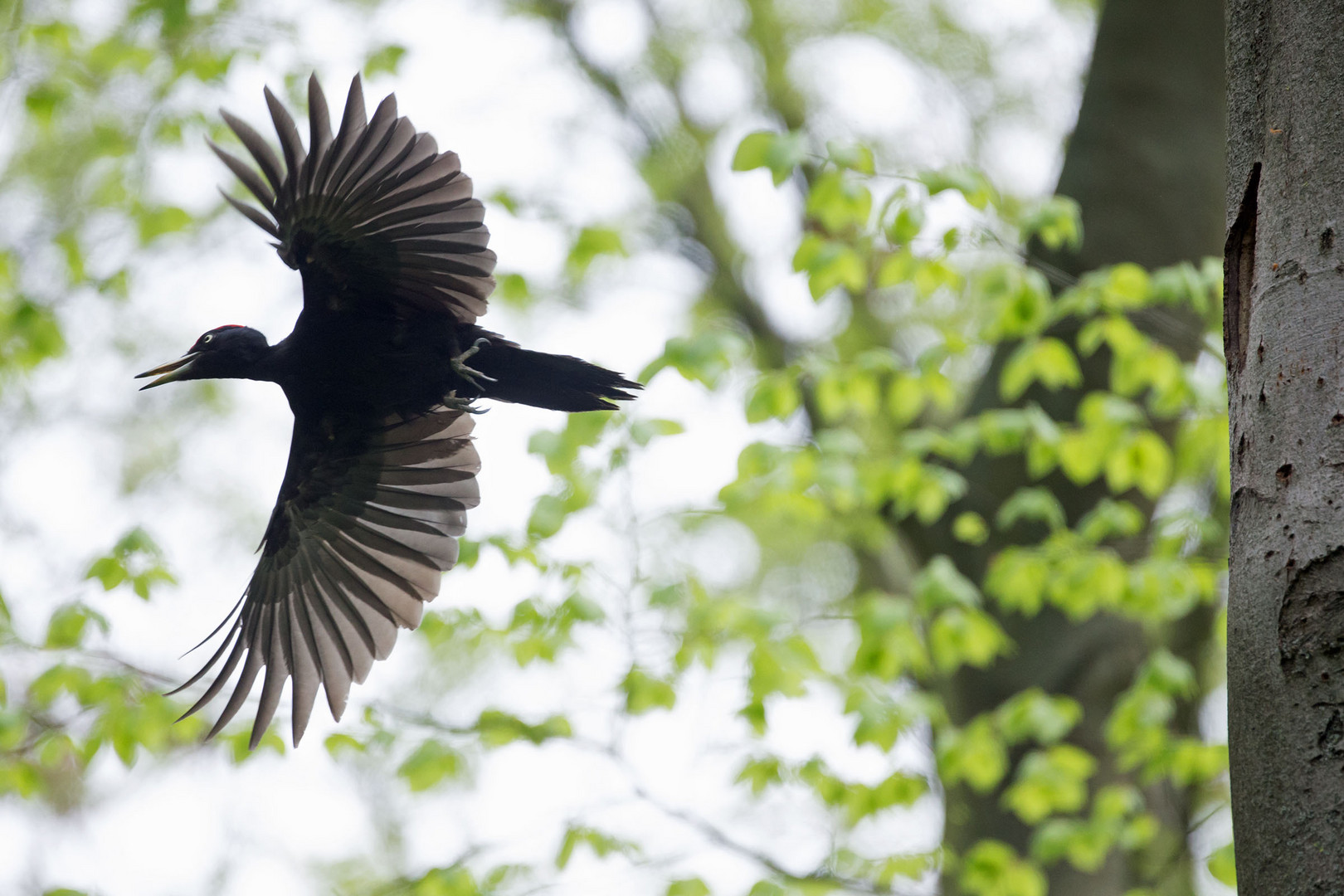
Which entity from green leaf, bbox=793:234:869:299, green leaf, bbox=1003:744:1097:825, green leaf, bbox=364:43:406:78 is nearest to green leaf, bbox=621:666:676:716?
green leaf, bbox=1003:744:1097:825

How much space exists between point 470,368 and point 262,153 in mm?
644

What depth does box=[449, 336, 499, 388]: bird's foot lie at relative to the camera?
250 cm

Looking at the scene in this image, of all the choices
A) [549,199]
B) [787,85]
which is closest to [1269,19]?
[549,199]

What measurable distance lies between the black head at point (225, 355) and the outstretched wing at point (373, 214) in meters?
0.16

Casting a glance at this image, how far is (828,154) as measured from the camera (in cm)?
365

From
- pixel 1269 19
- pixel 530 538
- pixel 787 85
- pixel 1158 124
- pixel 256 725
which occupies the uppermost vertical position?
pixel 787 85

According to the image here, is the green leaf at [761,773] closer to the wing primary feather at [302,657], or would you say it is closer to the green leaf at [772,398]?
the green leaf at [772,398]

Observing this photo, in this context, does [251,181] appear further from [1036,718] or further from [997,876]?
[997,876]

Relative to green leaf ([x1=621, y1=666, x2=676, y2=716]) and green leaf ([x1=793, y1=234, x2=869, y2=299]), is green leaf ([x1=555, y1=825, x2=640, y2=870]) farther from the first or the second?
green leaf ([x1=793, y1=234, x2=869, y2=299])

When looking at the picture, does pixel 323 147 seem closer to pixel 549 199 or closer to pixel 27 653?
pixel 549 199

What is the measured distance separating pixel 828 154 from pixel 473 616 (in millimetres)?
2235

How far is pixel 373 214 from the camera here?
2.56 meters

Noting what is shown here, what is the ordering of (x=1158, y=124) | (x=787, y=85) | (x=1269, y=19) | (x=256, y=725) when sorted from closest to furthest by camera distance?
(x=1269, y=19), (x=256, y=725), (x=1158, y=124), (x=787, y=85)

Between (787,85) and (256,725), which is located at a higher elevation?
(787,85)
